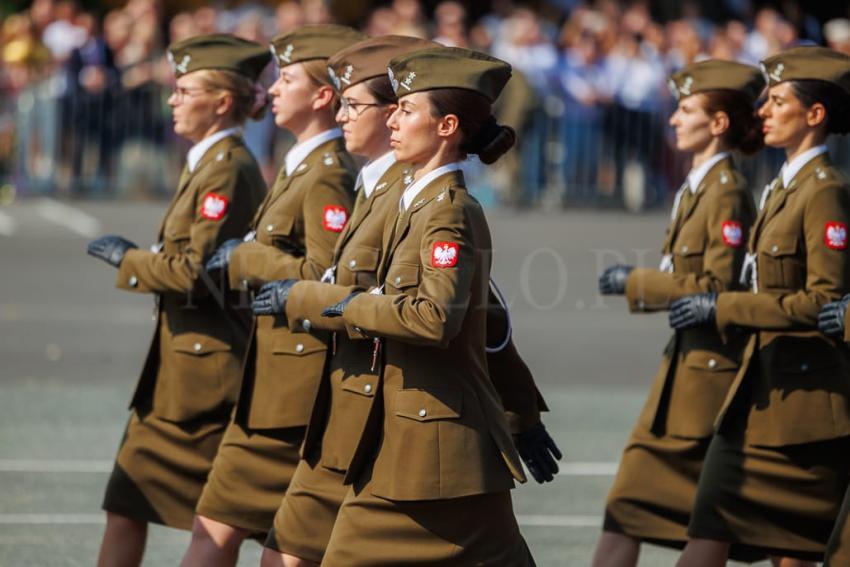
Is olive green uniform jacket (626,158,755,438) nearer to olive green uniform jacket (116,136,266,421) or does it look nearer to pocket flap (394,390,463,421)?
olive green uniform jacket (116,136,266,421)

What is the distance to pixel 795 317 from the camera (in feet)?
20.3

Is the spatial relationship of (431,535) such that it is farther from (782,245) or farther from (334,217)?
(782,245)

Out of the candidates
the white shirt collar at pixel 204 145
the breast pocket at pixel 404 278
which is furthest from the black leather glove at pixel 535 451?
the white shirt collar at pixel 204 145

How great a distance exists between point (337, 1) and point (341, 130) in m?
17.4

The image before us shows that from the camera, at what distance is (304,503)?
18.8ft

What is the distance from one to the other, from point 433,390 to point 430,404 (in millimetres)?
42

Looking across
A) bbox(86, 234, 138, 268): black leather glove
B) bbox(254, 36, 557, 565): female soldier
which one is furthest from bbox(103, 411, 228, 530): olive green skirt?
bbox(254, 36, 557, 565): female soldier

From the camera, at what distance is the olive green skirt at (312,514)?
18.6ft

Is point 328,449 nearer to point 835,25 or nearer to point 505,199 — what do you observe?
point 505,199

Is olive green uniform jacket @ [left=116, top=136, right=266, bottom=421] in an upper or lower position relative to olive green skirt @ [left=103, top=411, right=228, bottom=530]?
upper

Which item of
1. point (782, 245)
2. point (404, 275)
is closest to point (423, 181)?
point (404, 275)

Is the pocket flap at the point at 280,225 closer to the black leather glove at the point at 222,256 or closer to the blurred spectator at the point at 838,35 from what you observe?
the black leather glove at the point at 222,256

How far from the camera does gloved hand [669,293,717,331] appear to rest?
6441mm

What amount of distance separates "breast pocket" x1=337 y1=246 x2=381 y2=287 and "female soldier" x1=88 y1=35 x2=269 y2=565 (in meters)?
1.10
